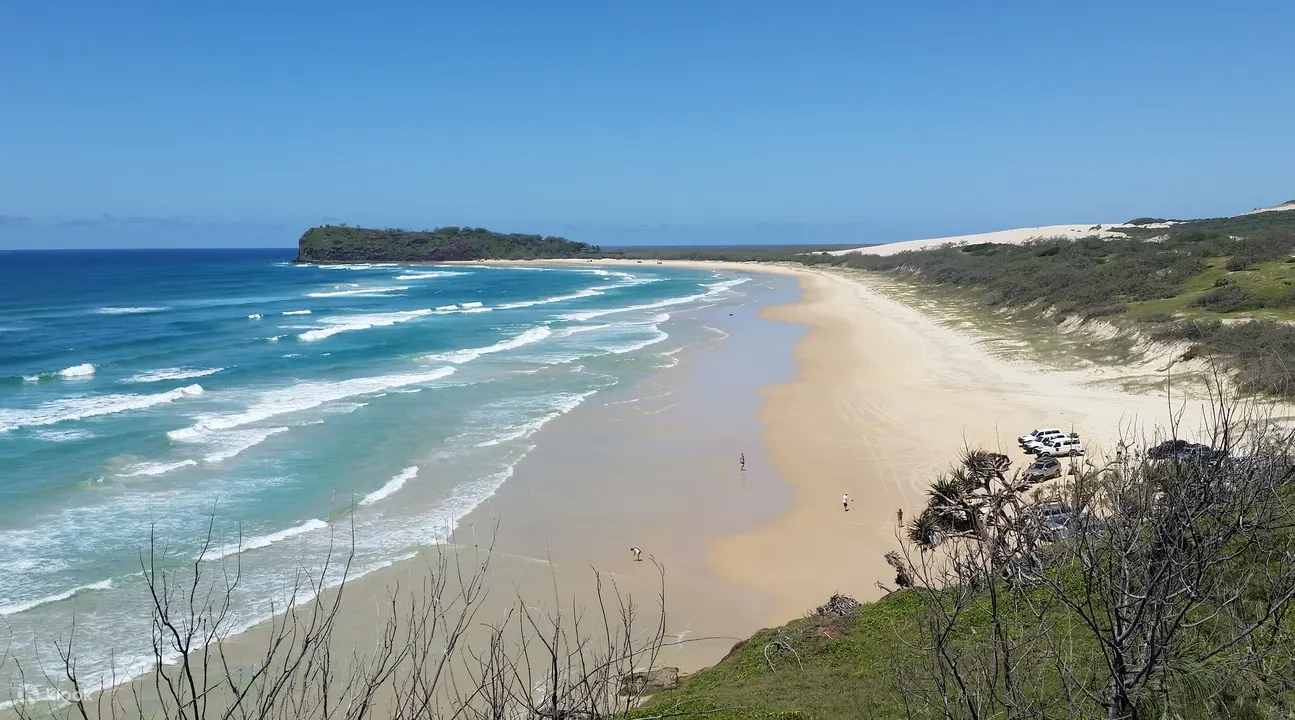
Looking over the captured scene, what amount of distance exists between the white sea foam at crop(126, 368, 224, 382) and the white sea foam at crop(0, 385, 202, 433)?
11.5 feet

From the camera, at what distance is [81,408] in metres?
30.1

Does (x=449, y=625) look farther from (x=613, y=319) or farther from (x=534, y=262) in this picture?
(x=534, y=262)

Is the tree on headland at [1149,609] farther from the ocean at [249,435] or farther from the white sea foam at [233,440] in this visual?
the white sea foam at [233,440]

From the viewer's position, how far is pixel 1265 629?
8023 millimetres

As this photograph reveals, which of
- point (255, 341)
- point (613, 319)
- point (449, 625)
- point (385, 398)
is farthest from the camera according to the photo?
point (613, 319)

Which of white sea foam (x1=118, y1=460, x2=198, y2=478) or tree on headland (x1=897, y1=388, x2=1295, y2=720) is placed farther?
white sea foam (x1=118, y1=460, x2=198, y2=478)

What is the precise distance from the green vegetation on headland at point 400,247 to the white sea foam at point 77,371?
14491 centimetres

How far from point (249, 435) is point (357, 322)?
33737mm

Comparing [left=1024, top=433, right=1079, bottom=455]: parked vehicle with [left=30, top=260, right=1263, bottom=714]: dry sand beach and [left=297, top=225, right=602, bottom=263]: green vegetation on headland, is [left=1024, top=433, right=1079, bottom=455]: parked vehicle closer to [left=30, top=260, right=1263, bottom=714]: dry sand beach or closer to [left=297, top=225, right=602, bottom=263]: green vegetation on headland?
[left=30, top=260, right=1263, bottom=714]: dry sand beach

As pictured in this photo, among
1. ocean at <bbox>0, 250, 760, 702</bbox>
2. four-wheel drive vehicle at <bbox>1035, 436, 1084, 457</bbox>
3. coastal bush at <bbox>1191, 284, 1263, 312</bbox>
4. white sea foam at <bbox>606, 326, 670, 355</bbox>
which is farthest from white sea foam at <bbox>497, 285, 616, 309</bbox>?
four-wheel drive vehicle at <bbox>1035, 436, 1084, 457</bbox>

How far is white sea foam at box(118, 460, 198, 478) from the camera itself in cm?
2267

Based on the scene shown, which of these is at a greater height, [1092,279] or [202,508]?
[1092,279]

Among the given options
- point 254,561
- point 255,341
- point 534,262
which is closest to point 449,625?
point 254,561

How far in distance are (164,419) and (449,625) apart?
66.5 feet
